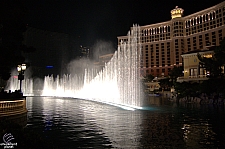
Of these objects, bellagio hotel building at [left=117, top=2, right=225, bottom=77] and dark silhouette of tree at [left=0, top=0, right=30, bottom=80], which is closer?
dark silhouette of tree at [left=0, top=0, right=30, bottom=80]

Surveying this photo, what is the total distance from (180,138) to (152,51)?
9442 cm

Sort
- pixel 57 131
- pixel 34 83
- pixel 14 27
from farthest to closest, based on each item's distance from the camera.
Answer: pixel 34 83 < pixel 14 27 < pixel 57 131

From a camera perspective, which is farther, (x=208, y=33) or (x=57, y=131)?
(x=208, y=33)

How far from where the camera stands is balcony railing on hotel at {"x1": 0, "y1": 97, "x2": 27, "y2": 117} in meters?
10.7

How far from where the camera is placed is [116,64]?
36.8 metres

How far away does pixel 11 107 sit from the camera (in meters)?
11.3

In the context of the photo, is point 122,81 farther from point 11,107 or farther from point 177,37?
point 177,37

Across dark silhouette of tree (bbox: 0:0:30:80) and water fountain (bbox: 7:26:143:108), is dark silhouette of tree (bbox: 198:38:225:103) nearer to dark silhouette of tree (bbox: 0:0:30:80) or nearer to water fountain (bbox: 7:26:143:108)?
water fountain (bbox: 7:26:143:108)

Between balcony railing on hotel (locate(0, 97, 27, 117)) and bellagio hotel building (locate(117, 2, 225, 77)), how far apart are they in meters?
70.0

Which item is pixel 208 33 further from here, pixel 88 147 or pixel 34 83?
pixel 88 147

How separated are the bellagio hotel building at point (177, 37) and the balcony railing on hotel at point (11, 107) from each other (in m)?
70.0

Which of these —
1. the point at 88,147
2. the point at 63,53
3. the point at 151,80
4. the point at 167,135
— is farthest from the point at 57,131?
the point at 63,53

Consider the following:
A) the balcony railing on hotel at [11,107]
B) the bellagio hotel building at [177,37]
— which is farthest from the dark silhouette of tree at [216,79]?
the bellagio hotel building at [177,37]

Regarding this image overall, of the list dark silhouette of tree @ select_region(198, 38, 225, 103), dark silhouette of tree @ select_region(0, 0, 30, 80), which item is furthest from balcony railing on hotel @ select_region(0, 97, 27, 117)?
dark silhouette of tree @ select_region(198, 38, 225, 103)
